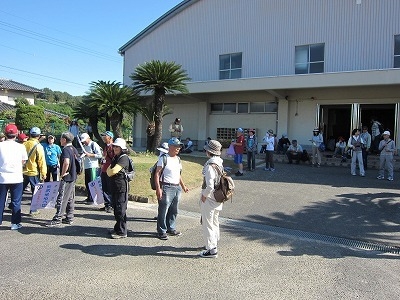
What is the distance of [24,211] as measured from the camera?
25.1 feet

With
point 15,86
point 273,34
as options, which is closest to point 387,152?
point 273,34

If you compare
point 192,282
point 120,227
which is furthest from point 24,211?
point 192,282

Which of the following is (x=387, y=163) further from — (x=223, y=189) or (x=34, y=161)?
(x=34, y=161)

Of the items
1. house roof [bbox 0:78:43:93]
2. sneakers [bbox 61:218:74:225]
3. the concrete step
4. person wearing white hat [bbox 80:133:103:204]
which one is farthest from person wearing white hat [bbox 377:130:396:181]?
house roof [bbox 0:78:43:93]

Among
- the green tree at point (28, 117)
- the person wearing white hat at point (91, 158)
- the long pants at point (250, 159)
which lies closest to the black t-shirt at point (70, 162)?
the person wearing white hat at point (91, 158)

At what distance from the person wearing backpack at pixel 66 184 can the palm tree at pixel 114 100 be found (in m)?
8.57

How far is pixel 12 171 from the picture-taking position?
614cm

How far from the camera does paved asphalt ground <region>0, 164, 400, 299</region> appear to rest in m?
4.11

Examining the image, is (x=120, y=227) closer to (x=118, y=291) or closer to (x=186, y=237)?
(x=186, y=237)

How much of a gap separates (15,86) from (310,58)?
4041 cm

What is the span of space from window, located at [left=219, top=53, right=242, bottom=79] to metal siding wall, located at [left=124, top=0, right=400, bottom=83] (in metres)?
0.31

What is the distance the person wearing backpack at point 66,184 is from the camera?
6.58 metres

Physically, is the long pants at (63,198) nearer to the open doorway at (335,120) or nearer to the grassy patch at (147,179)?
the grassy patch at (147,179)

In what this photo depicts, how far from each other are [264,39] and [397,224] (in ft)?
50.3
